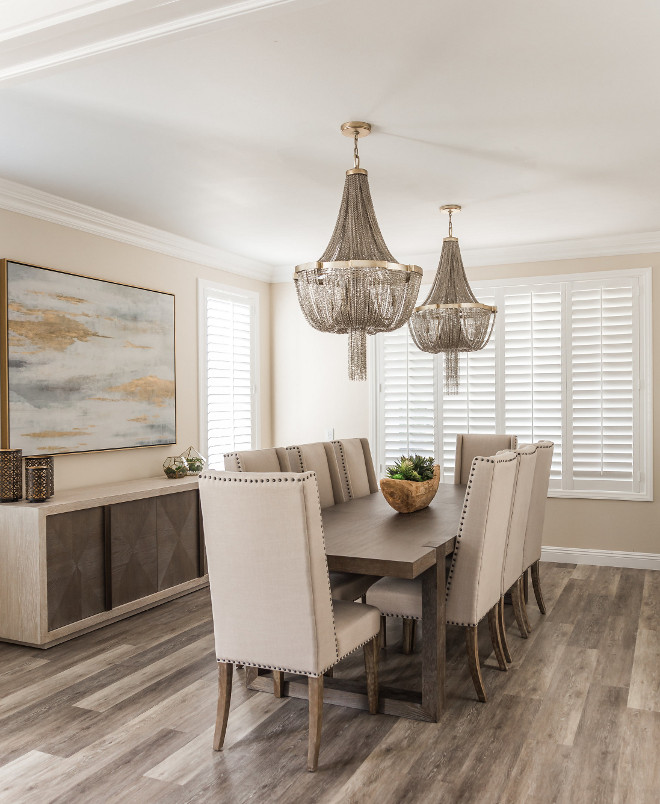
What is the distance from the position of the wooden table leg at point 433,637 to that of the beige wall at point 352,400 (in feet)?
10.5

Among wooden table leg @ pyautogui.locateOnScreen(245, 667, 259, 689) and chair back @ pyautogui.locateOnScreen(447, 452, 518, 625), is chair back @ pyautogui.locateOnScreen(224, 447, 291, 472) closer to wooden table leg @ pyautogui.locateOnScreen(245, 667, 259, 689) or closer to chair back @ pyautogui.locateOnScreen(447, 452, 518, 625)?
wooden table leg @ pyautogui.locateOnScreen(245, 667, 259, 689)

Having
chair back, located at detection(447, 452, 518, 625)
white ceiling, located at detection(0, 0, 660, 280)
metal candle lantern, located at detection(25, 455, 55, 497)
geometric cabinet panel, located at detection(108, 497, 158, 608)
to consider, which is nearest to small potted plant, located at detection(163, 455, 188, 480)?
geometric cabinet panel, located at detection(108, 497, 158, 608)

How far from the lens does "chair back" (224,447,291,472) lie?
3688 millimetres

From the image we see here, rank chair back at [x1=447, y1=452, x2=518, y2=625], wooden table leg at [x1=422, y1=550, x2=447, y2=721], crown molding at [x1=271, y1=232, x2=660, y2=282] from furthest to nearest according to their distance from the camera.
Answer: crown molding at [x1=271, y1=232, x2=660, y2=282], chair back at [x1=447, y1=452, x2=518, y2=625], wooden table leg at [x1=422, y1=550, x2=447, y2=721]

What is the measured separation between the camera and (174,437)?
5.34 meters

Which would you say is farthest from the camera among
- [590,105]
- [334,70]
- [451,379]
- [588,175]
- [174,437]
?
[174,437]

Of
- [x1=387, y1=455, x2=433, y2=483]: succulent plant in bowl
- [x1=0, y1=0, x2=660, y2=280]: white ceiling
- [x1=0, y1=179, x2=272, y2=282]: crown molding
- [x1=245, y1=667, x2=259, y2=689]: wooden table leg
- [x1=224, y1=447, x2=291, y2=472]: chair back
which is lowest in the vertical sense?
[x1=245, y1=667, x2=259, y2=689]: wooden table leg

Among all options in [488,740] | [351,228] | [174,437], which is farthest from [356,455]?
[488,740]

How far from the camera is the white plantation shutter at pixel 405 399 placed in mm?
6156

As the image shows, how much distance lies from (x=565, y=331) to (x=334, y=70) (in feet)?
12.0

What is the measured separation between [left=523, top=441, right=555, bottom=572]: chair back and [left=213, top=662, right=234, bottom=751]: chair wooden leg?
6.36ft

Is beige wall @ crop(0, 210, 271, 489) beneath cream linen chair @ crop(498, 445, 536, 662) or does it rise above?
above

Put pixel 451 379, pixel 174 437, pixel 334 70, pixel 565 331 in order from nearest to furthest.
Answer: pixel 334 70, pixel 451 379, pixel 174 437, pixel 565 331

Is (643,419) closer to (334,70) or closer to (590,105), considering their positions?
(590,105)
